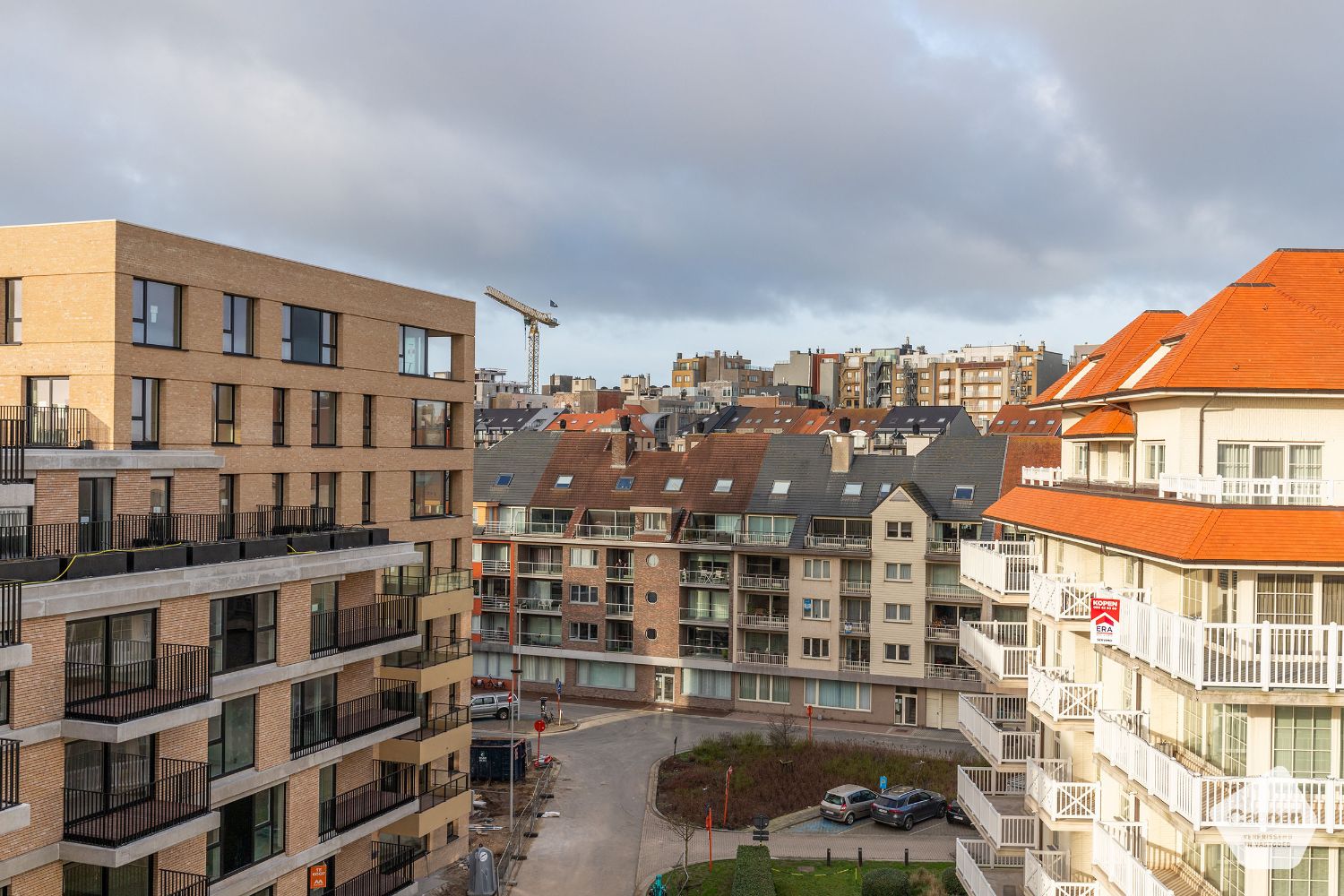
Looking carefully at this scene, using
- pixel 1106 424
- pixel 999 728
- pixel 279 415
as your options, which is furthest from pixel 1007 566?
pixel 279 415

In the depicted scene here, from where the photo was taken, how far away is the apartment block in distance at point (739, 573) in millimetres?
56875

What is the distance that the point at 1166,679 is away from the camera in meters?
19.1

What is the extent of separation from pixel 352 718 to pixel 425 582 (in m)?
5.59

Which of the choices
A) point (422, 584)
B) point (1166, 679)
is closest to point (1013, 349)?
point (422, 584)

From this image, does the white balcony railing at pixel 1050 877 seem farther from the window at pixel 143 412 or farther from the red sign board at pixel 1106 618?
the window at pixel 143 412

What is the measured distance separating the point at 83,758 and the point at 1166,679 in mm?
20207

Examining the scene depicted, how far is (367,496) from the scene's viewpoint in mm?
36062

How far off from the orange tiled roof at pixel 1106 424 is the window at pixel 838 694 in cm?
3313

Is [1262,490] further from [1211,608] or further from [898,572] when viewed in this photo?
[898,572]

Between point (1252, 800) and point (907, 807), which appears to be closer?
point (1252, 800)

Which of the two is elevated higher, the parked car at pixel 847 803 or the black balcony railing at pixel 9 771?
the black balcony railing at pixel 9 771

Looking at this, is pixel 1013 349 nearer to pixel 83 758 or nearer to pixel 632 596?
pixel 632 596

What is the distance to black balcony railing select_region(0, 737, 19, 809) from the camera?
66.5ft

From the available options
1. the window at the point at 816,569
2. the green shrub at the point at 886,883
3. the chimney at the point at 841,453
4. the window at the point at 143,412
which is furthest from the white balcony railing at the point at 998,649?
the chimney at the point at 841,453
